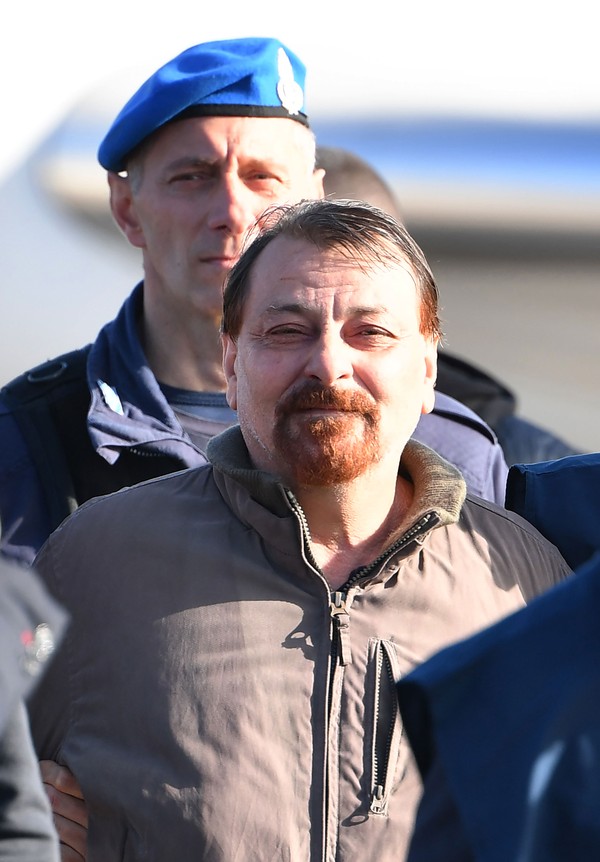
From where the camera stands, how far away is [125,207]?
9.20 ft

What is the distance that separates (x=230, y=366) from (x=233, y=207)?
608 millimetres

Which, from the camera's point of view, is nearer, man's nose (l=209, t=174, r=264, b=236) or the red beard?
the red beard

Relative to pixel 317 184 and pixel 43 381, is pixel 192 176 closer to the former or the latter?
pixel 317 184

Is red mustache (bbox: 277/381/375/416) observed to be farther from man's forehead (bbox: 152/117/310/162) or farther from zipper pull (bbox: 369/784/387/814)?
man's forehead (bbox: 152/117/310/162)

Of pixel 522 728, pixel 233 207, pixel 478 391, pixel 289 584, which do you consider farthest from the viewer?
pixel 478 391

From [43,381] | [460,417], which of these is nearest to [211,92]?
[43,381]

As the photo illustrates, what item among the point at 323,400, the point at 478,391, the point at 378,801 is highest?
the point at 323,400

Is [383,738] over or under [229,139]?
under

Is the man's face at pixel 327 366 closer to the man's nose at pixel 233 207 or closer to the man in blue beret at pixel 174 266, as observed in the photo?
the man in blue beret at pixel 174 266

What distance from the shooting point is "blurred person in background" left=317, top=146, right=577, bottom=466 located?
3.37m

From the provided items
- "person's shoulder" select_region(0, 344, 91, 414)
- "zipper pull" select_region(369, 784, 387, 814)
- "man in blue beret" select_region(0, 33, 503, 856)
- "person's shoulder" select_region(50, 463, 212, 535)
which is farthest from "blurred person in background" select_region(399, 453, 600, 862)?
"person's shoulder" select_region(0, 344, 91, 414)

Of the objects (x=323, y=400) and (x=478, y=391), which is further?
(x=478, y=391)

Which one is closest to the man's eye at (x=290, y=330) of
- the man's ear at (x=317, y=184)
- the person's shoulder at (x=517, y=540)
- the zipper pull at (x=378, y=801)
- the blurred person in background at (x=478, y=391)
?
the person's shoulder at (x=517, y=540)

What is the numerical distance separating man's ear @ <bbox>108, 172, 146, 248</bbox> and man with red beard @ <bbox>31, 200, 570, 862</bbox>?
29.4 inches
